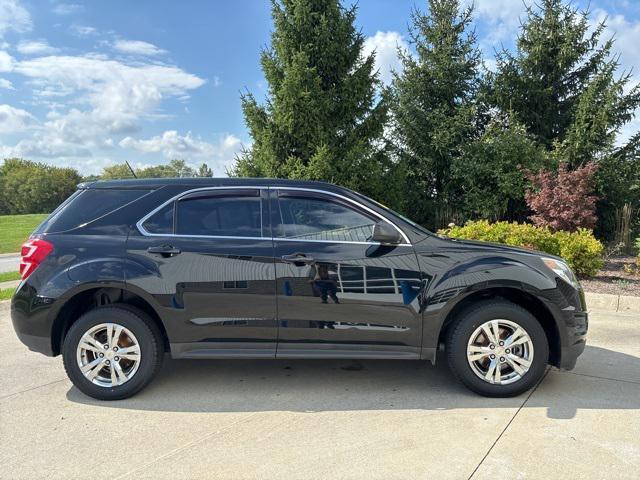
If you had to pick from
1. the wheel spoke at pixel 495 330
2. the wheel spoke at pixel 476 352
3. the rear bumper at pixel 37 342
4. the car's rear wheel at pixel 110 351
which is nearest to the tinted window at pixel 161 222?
the car's rear wheel at pixel 110 351

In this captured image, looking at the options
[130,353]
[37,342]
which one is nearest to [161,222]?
[130,353]

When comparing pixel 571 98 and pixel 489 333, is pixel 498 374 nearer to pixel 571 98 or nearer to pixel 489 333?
pixel 489 333

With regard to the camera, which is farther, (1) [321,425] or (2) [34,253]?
(2) [34,253]

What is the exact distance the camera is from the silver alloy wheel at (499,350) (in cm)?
364

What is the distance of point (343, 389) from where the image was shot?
3.91 metres

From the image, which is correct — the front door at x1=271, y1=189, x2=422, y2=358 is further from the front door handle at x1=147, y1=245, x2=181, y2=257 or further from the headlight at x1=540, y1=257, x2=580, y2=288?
the headlight at x1=540, y1=257, x2=580, y2=288

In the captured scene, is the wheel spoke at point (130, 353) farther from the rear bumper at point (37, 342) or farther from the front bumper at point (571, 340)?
the front bumper at point (571, 340)

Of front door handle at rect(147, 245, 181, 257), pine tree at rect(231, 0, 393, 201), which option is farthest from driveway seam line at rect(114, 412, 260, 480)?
pine tree at rect(231, 0, 393, 201)

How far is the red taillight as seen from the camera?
3.69 metres

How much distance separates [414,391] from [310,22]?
9949 mm

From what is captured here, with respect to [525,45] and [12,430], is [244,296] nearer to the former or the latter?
[12,430]

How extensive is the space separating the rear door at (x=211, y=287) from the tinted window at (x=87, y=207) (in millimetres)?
348

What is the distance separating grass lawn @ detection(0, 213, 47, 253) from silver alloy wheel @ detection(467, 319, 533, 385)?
92.2 feet

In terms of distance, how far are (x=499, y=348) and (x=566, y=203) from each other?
745cm
